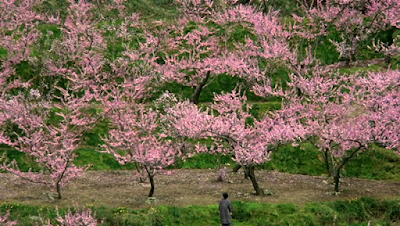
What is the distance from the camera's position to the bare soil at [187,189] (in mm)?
26000

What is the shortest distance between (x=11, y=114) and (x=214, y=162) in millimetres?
14256

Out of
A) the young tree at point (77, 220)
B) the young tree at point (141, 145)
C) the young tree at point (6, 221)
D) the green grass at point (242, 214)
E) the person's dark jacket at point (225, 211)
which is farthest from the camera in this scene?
the young tree at point (141, 145)

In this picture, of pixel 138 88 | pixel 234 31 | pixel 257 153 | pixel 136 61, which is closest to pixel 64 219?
pixel 257 153

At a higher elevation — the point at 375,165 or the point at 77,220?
the point at 375,165

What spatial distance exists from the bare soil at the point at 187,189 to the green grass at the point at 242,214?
916mm

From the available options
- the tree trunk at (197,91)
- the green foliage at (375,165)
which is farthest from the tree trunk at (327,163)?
the tree trunk at (197,91)

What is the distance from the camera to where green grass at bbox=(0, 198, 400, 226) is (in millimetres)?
23641

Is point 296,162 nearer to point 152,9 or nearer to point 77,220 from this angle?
point 77,220

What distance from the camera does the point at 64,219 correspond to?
23.3m

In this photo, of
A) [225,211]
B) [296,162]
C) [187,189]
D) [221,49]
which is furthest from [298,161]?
[221,49]

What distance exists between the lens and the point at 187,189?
28.5m

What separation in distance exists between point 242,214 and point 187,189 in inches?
196

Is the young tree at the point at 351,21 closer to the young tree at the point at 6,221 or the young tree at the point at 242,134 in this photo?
the young tree at the point at 242,134

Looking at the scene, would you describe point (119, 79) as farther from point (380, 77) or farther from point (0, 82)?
point (380, 77)
